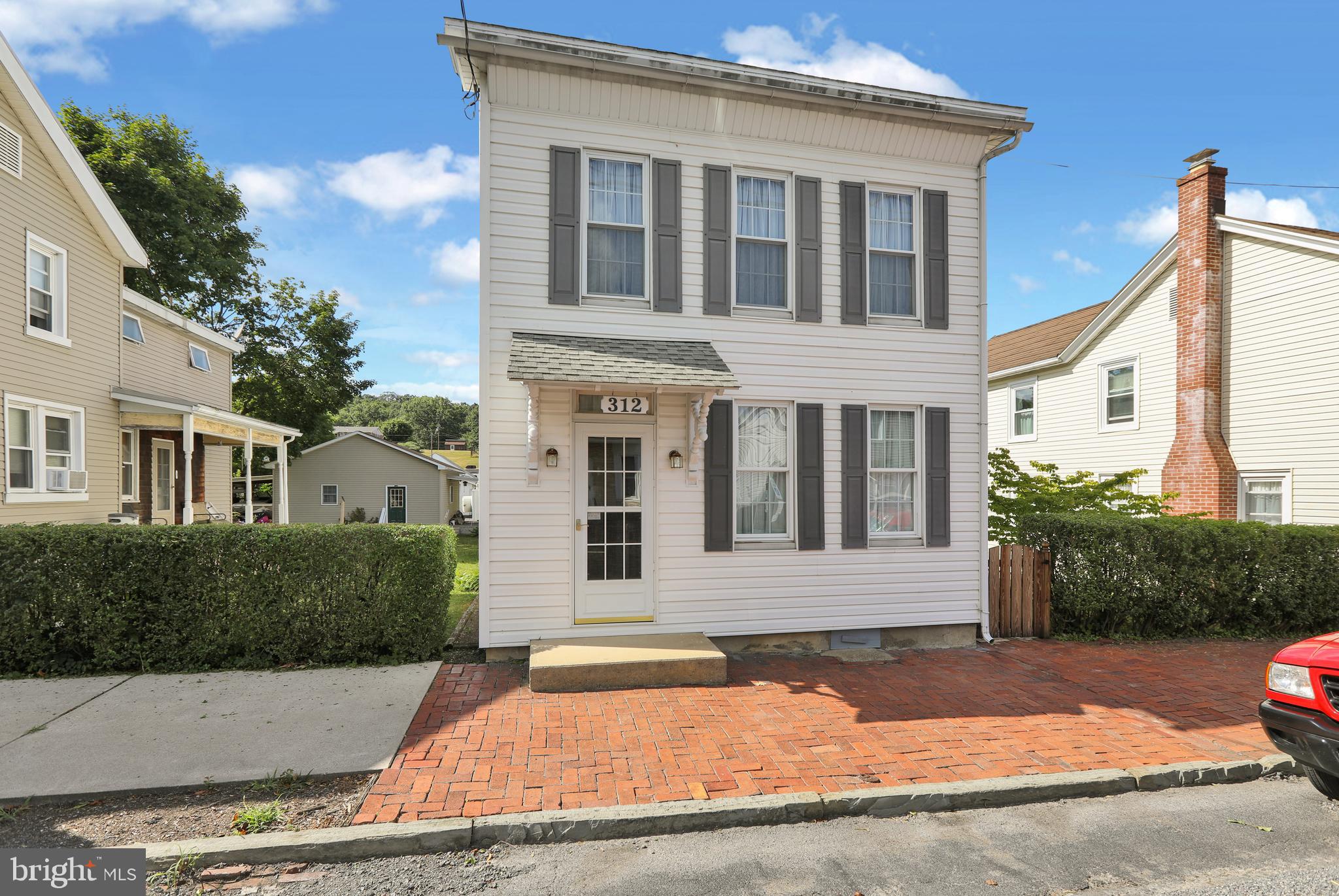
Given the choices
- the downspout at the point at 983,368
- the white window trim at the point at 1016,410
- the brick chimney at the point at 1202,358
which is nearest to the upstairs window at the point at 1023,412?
the white window trim at the point at 1016,410

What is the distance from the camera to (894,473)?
8.48 m

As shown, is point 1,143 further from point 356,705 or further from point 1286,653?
point 1286,653

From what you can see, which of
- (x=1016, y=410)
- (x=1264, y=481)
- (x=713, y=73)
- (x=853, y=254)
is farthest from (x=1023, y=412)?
(x=713, y=73)

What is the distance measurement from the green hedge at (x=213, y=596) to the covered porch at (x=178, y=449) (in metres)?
7.84

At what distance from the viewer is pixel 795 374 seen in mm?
8031

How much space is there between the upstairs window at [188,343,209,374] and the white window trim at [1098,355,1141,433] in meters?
23.1

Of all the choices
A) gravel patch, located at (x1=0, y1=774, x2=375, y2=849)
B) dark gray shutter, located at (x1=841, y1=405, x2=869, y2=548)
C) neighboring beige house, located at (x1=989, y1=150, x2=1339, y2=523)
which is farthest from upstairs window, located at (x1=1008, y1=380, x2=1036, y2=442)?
gravel patch, located at (x1=0, y1=774, x2=375, y2=849)

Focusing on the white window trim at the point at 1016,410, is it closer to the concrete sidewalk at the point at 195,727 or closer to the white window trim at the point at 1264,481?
the white window trim at the point at 1264,481

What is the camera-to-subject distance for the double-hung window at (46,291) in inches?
447

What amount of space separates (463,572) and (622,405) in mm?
8845

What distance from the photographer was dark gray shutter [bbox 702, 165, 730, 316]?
7.80 metres

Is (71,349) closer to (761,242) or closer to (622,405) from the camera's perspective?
(622,405)

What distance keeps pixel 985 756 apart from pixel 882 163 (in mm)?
6703

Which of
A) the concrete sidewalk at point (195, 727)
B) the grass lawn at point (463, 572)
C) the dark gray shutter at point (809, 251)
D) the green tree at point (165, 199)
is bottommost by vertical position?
the grass lawn at point (463, 572)
